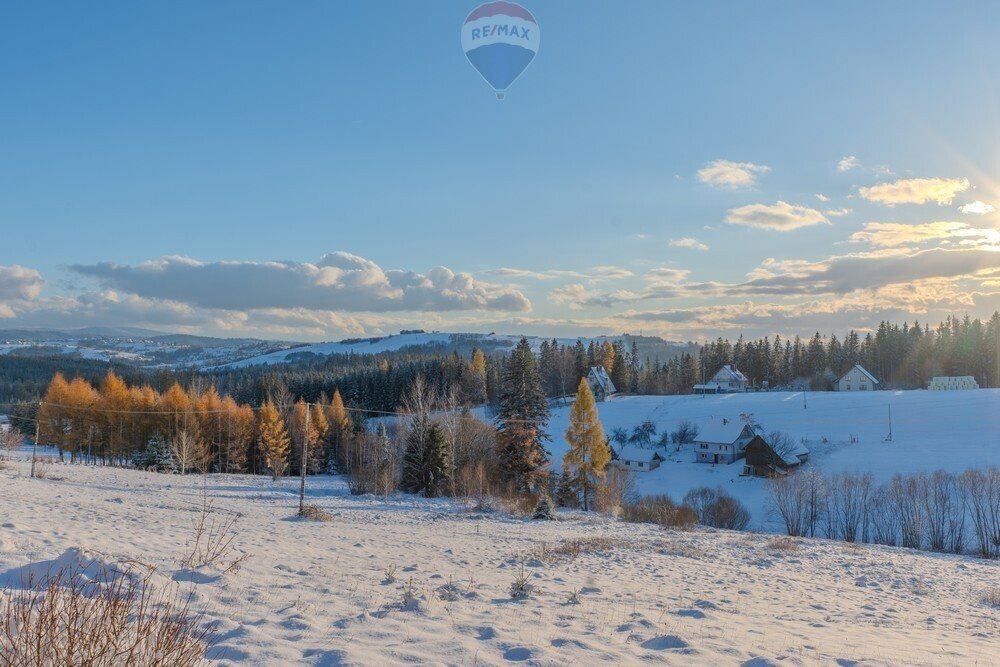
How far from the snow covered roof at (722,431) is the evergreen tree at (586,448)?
81.9 feet

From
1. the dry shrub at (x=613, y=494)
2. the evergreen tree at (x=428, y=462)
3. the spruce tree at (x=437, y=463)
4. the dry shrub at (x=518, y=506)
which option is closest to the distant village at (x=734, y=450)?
the dry shrub at (x=613, y=494)

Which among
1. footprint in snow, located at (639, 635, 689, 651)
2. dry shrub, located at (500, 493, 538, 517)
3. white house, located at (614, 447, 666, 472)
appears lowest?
white house, located at (614, 447, 666, 472)

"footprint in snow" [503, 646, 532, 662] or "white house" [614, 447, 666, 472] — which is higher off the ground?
"footprint in snow" [503, 646, 532, 662]

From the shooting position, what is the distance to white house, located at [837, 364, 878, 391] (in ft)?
291

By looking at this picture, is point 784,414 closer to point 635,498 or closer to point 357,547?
point 635,498

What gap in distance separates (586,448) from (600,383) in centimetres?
5212

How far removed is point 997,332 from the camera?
9156cm

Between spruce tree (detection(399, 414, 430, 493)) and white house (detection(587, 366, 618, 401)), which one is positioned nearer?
spruce tree (detection(399, 414, 430, 493))

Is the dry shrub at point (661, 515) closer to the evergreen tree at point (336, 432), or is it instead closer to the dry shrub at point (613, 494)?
the dry shrub at point (613, 494)

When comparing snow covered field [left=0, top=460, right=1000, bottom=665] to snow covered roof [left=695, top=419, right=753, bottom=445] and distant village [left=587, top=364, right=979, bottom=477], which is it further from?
snow covered roof [left=695, top=419, right=753, bottom=445]

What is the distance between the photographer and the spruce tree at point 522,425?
137 feet

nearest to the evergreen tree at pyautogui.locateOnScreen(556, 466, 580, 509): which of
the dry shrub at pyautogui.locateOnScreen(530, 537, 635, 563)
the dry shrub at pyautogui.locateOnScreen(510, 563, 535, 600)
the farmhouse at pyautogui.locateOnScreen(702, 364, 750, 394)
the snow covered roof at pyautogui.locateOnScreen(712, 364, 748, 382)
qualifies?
the dry shrub at pyautogui.locateOnScreen(530, 537, 635, 563)

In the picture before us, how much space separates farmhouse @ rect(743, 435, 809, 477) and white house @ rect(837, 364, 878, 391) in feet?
124

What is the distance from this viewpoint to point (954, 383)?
276ft
